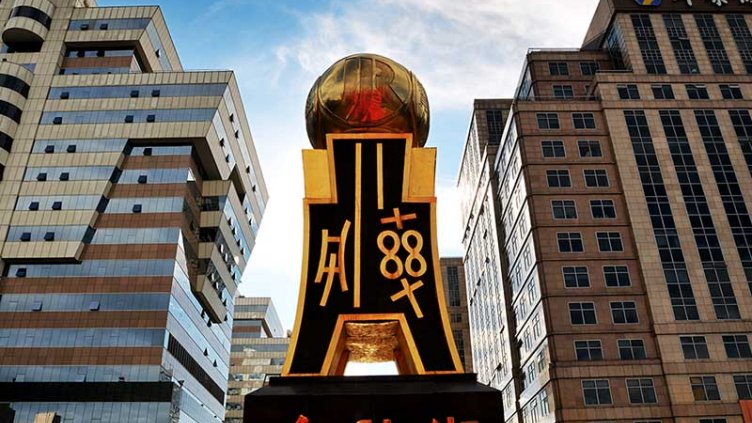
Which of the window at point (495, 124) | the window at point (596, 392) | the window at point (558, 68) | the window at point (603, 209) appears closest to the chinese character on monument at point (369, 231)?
the window at point (596, 392)

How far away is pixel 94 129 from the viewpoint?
56.4m

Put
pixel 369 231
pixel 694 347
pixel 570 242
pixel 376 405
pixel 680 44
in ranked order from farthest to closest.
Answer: pixel 680 44
pixel 570 242
pixel 694 347
pixel 369 231
pixel 376 405

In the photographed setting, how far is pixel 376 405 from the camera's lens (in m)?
13.8

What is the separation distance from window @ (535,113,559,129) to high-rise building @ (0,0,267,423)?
2872 cm

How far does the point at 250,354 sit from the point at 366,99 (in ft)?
327

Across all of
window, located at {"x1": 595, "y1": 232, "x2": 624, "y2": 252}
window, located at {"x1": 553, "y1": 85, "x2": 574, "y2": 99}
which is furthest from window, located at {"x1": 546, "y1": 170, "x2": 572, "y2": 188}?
window, located at {"x1": 553, "y1": 85, "x2": 574, "y2": 99}

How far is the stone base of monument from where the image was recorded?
1374cm

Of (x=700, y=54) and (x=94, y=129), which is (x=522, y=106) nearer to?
(x=700, y=54)

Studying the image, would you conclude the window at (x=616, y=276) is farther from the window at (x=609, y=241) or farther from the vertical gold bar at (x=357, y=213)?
the vertical gold bar at (x=357, y=213)

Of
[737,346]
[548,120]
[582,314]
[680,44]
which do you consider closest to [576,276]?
[582,314]

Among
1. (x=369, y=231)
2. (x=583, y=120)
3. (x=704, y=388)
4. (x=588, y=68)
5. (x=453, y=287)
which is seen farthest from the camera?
(x=453, y=287)

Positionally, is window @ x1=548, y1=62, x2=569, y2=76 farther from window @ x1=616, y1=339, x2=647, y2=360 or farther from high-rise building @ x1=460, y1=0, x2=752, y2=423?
window @ x1=616, y1=339, x2=647, y2=360

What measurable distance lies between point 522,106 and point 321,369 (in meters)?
42.3

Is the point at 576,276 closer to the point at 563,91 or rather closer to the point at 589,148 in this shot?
the point at 589,148
